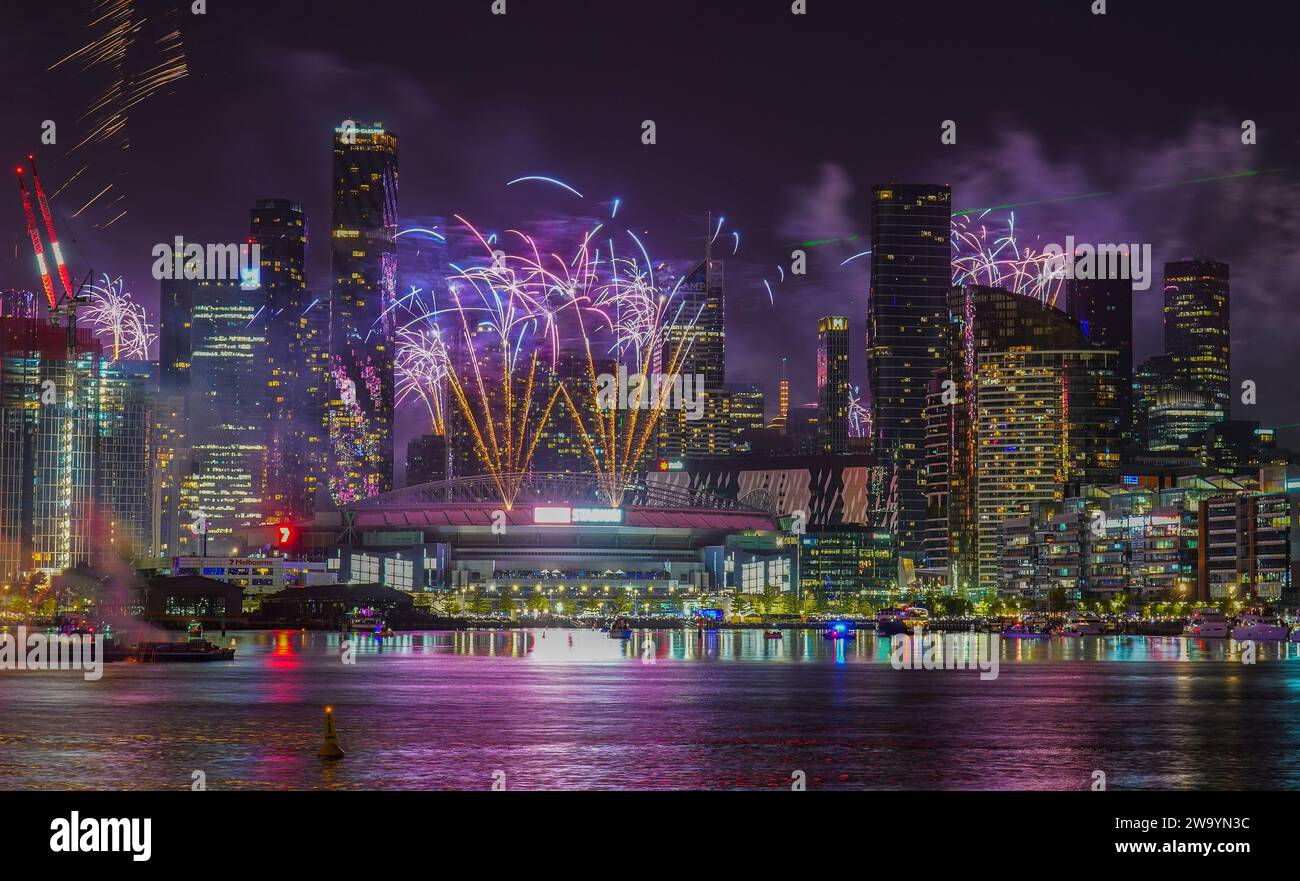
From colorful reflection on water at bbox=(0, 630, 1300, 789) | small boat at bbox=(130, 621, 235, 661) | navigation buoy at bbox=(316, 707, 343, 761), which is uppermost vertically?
navigation buoy at bbox=(316, 707, 343, 761)

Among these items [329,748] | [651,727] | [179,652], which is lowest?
[179,652]

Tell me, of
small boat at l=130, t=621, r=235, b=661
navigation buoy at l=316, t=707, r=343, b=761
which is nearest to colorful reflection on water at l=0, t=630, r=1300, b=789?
navigation buoy at l=316, t=707, r=343, b=761

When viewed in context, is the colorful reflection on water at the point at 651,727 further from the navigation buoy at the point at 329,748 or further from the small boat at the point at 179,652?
the small boat at the point at 179,652

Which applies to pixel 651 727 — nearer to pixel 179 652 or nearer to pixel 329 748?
pixel 329 748

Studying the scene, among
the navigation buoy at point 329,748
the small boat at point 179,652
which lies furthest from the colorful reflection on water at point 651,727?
the small boat at point 179,652

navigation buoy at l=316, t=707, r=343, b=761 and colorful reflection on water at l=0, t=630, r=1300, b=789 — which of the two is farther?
navigation buoy at l=316, t=707, r=343, b=761

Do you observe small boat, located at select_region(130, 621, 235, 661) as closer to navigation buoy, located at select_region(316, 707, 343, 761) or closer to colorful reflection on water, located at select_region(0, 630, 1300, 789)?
colorful reflection on water, located at select_region(0, 630, 1300, 789)

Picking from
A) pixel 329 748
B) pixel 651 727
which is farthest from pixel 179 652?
pixel 329 748

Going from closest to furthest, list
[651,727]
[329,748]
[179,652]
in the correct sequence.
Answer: [329,748] → [651,727] → [179,652]
